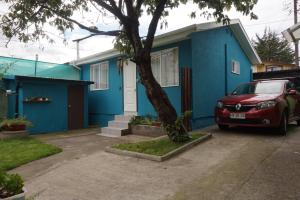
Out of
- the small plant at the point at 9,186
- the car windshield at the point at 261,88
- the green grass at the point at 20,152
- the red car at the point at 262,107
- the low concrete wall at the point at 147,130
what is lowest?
the green grass at the point at 20,152

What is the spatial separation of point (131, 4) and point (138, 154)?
397 centimetres

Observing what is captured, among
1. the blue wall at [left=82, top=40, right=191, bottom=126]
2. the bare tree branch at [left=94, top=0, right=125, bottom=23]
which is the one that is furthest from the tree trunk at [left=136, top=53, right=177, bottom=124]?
the blue wall at [left=82, top=40, right=191, bottom=126]

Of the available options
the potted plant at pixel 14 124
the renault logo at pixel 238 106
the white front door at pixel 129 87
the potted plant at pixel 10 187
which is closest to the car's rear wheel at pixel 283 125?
the renault logo at pixel 238 106

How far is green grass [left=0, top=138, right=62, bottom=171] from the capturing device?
6613 mm

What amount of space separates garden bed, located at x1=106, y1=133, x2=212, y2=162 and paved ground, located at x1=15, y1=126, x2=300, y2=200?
164 mm

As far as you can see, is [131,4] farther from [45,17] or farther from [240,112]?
[240,112]

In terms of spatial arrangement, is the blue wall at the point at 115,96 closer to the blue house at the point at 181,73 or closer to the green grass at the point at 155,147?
the blue house at the point at 181,73

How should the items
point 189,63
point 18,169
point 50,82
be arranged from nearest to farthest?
point 18,169 → point 189,63 → point 50,82

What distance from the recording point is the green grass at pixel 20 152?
661 centimetres

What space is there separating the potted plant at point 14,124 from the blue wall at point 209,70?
642cm

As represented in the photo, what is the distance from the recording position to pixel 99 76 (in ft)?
46.4

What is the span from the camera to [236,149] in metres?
6.52

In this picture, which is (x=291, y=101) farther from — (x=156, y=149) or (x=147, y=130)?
(x=156, y=149)

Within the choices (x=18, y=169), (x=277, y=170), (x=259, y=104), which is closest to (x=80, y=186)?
(x=18, y=169)
